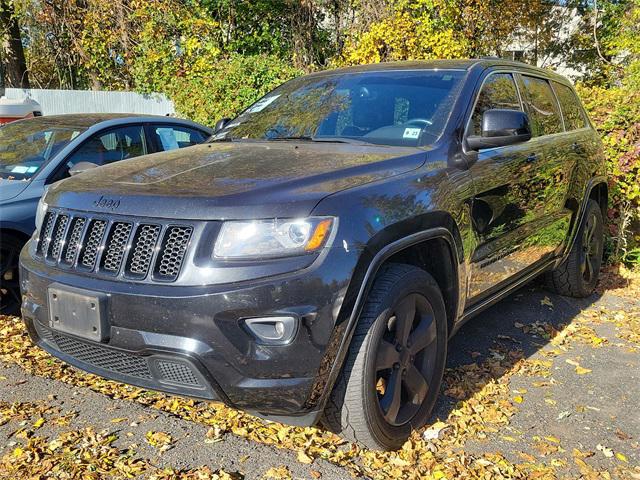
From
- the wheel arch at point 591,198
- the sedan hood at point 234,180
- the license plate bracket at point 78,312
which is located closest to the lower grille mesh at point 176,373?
the license plate bracket at point 78,312

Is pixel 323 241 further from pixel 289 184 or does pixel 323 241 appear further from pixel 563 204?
pixel 563 204

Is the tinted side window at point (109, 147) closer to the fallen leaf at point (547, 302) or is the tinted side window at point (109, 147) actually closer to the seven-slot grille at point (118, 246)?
the seven-slot grille at point (118, 246)

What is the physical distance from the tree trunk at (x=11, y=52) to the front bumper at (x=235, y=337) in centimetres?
1455

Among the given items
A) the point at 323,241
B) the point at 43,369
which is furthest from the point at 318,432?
the point at 43,369

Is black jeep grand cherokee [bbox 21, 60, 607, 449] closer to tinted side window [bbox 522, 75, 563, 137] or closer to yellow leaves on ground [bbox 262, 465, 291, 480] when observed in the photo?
yellow leaves on ground [bbox 262, 465, 291, 480]

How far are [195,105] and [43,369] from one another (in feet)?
22.7

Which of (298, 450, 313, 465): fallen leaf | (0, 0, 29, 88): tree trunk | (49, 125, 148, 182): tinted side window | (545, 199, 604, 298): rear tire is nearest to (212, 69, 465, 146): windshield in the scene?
(49, 125, 148, 182): tinted side window

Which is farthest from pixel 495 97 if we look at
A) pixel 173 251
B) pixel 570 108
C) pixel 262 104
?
pixel 173 251

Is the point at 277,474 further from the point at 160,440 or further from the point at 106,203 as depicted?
the point at 106,203

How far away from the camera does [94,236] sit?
2629 millimetres

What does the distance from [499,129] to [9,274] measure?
347cm

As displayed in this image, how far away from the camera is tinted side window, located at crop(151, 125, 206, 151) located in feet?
18.8

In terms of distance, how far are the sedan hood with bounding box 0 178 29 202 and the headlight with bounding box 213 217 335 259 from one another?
107 inches

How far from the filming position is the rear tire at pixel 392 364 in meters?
2.57
